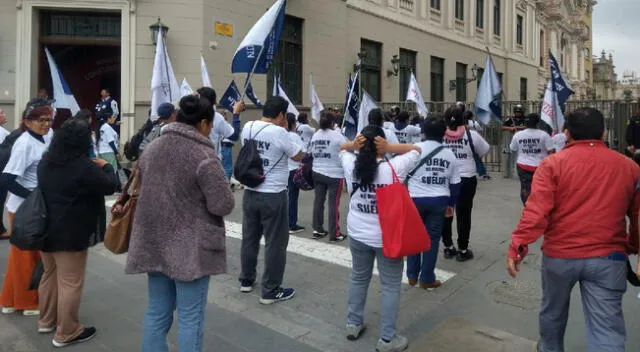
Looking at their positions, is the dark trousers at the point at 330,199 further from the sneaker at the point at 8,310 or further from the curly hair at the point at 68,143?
the curly hair at the point at 68,143

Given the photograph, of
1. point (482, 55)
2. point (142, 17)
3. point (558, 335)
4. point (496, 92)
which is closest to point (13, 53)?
point (142, 17)

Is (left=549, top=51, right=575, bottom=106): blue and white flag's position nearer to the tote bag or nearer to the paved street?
the paved street

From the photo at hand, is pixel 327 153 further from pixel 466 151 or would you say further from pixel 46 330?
pixel 46 330

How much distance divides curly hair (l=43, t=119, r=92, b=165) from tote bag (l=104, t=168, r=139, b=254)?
1.97 ft

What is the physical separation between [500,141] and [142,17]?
1047cm

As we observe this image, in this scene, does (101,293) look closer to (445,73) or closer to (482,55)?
(445,73)

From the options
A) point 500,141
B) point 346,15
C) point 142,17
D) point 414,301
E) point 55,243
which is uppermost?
point 346,15

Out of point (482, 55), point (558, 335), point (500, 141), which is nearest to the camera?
point (558, 335)

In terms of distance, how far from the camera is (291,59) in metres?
17.1

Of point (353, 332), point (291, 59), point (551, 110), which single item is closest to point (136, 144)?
point (353, 332)

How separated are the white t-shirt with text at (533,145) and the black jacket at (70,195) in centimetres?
580

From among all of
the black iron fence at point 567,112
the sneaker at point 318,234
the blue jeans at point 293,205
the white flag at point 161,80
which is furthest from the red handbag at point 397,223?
the black iron fence at point 567,112

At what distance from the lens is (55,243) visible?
3861mm

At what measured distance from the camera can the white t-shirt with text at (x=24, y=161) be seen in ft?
14.7
